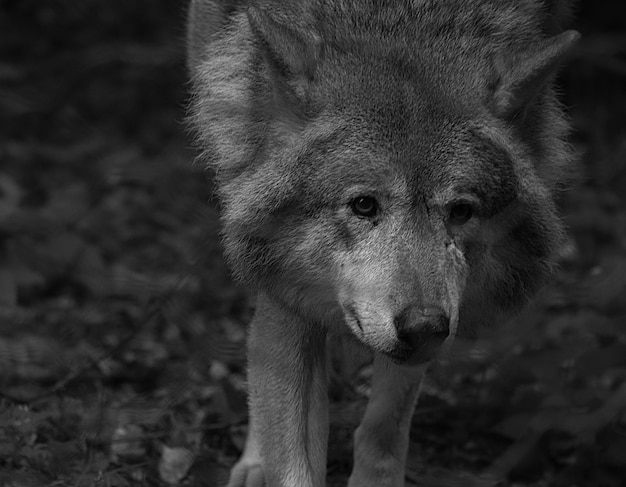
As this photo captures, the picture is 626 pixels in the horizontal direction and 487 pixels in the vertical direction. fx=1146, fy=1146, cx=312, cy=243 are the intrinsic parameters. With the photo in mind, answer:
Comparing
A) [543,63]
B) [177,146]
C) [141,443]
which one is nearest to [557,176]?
[543,63]

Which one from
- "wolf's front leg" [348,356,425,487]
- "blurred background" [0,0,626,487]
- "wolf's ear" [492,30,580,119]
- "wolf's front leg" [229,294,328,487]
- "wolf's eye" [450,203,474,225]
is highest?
"wolf's ear" [492,30,580,119]

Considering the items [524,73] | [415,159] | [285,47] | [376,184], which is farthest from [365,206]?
[524,73]

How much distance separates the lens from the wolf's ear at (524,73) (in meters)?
3.68

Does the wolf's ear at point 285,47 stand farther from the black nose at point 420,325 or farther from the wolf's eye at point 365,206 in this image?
the black nose at point 420,325

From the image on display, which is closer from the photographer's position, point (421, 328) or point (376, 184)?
point (421, 328)

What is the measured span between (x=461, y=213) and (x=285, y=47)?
0.76 meters

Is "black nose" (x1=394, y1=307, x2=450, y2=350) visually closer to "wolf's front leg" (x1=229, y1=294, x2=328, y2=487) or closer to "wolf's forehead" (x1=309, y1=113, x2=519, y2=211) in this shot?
"wolf's forehead" (x1=309, y1=113, x2=519, y2=211)

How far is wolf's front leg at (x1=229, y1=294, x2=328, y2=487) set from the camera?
3850mm

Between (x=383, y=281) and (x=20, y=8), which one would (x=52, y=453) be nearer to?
(x=383, y=281)

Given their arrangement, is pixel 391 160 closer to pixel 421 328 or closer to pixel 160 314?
pixel 421 328

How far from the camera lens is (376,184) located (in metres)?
3.49

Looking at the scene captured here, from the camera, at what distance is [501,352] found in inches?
200

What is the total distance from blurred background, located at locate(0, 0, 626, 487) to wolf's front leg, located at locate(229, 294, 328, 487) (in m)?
0.50

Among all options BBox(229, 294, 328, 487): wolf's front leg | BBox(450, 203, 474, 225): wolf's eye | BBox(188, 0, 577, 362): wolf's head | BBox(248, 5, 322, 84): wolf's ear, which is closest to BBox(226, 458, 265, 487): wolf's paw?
BBox(229, 294, 328, 487): wolf's front leg
